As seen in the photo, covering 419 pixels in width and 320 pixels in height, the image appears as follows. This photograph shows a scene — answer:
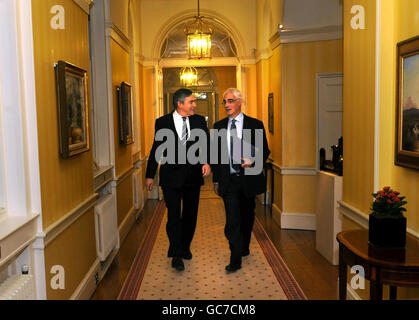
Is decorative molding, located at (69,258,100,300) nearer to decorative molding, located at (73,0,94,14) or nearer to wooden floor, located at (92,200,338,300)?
wooden floor, located at (92,200,338,300)

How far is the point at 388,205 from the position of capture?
2682mm

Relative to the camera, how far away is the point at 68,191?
3.69 meters

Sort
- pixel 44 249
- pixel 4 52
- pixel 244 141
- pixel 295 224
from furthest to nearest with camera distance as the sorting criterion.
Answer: pixel 295 224 < pixel 244 141 < pixel 44 249 < pixel 4 52

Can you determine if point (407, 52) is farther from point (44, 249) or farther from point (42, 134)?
point (44, 249)

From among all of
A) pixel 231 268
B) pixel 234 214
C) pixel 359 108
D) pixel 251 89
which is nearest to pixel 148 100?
pixel 251 89

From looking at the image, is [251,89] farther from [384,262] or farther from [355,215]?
[384,262]

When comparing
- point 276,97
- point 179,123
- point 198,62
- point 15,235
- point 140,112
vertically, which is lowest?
point 15,235

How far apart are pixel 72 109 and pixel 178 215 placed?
1.75m

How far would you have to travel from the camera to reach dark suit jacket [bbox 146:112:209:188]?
485cm

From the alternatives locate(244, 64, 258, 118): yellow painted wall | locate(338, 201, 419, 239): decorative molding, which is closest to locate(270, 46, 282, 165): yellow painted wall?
locate(244, 64, 258, 118): yellow painted wall

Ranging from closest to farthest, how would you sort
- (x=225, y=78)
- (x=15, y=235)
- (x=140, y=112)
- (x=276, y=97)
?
(x=15, y=235)
(x=276, y=97)
(x=140, y=112)
(x=225, y=78)

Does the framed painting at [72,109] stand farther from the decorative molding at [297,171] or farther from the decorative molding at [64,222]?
the decorative molding at [297,171]
